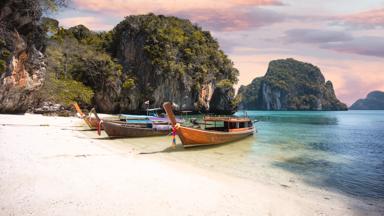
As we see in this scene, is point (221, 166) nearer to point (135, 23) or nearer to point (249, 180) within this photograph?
point (249, 180)

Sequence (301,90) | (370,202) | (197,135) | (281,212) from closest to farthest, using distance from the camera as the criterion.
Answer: (281,212) < (370,202) < (197,135) < (301,90)

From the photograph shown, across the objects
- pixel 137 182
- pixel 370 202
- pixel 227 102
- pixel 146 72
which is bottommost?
pixel 370 202

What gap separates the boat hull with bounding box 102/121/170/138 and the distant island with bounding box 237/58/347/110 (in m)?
140

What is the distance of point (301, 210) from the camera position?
5109 millimetres

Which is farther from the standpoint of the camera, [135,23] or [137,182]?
[135,23]

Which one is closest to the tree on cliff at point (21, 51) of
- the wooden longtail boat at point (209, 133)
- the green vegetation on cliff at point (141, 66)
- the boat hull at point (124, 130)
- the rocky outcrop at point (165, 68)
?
the boat hull at point (124, 130)

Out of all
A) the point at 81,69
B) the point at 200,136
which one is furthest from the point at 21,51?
the point at 81,69

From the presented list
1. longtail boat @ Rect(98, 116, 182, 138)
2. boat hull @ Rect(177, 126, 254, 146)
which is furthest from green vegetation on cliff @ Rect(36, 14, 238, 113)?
boat hull @ Rect(177, 126, 254, 146)

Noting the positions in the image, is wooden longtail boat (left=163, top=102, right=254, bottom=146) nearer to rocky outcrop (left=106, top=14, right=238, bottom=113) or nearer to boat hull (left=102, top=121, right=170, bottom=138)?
boat hull (left=102, top=121, right=170, bottom=138)

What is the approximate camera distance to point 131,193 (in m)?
4.79

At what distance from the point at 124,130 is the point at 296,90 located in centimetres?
16248

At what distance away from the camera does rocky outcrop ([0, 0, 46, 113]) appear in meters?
16.2

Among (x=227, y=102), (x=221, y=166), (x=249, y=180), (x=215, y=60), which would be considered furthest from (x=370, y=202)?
(x=215, y=60)

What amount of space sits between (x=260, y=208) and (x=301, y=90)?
169 meters
